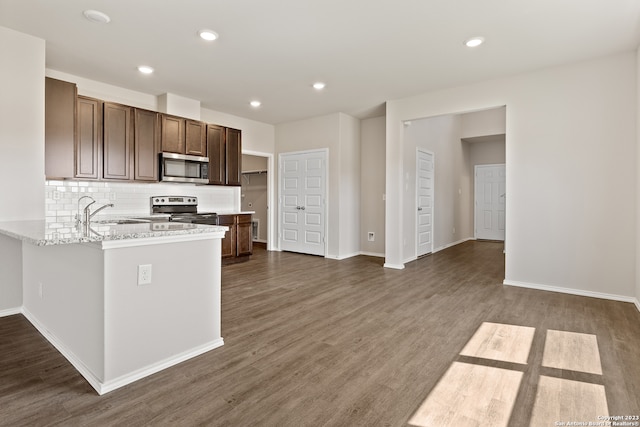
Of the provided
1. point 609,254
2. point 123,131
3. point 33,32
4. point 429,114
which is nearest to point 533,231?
point 609,254

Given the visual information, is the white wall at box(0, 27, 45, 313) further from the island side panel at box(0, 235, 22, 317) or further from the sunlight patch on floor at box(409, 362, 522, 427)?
the sunlight patch on floor at box(409, 362, 522, 427)

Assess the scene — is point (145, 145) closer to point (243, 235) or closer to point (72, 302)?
point (243, 235)

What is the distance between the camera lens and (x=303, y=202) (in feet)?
22.1

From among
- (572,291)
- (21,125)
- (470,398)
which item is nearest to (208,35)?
(21,125)

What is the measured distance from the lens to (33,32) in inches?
127

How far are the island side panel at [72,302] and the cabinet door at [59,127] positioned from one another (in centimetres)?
125

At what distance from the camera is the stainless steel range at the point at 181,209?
499cm

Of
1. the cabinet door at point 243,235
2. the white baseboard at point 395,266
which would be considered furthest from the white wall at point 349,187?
the cabinet door at point 243,235

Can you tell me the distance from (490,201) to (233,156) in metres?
6.88

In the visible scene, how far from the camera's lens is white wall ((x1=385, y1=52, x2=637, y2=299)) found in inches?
145

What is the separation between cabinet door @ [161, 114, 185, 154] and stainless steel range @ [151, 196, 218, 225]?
2.55ft

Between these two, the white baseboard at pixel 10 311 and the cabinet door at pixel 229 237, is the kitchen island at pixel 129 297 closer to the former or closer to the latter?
the white baseboard at pixel 10 311

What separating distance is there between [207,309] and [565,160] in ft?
13.8

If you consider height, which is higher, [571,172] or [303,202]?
[571,172]
